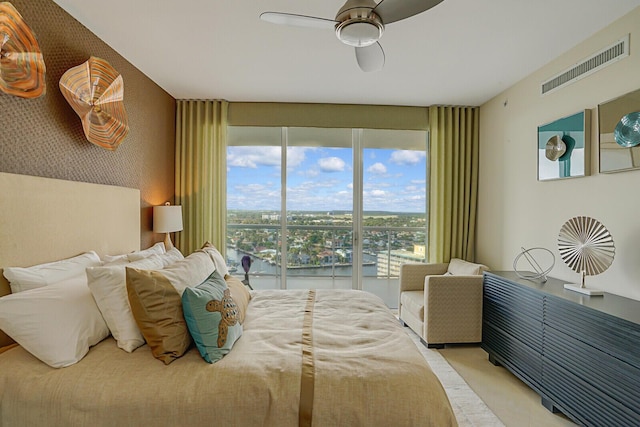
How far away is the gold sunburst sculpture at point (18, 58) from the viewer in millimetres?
1733

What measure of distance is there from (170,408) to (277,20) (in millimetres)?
1830

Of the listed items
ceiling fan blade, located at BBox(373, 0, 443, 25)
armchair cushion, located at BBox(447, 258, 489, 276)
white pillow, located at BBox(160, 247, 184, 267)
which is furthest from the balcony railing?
ceiling fan blade, located at BBox(373, 0, 443, 25)

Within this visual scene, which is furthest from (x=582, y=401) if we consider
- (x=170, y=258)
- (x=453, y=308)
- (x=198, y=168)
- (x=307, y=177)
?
(x=198, y=168)

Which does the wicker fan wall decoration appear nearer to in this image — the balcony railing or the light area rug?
the light area rug

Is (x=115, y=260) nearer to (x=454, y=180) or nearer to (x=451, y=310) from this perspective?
(x=451, y=310)

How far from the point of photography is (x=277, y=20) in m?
1.83

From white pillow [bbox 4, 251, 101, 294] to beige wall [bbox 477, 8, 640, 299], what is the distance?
338 centimetres

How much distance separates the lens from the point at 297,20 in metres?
1.84

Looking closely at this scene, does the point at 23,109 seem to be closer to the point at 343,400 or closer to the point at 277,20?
the point at 277,20

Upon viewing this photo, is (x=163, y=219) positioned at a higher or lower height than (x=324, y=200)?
lower

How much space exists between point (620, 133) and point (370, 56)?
169 centimetres

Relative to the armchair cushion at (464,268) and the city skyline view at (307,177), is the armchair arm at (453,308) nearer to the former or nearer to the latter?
the armchair cushion at (464,268)

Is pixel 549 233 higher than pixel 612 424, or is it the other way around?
pixel 549 233

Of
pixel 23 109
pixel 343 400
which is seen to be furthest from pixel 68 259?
pixel 343 400
